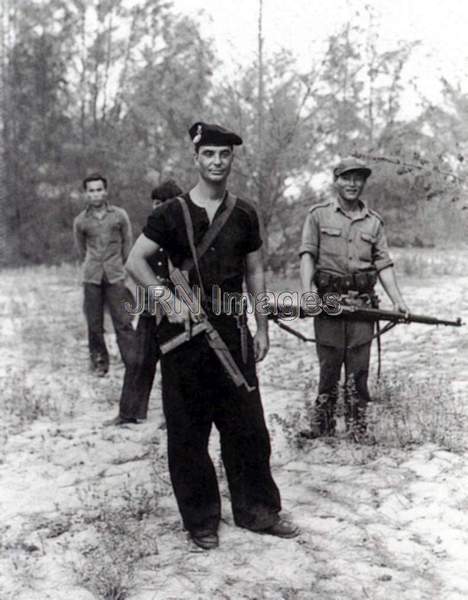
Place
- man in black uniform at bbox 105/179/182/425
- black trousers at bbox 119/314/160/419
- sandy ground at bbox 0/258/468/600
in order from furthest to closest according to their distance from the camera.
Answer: black trousers at bbox 119/314/160/419 → man in black uniform at bbox 105/179/182/425 → sandy ground at bbox 0/258/468/600

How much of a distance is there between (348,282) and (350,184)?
66 centimetres

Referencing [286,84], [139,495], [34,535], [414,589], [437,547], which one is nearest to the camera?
[414,589]

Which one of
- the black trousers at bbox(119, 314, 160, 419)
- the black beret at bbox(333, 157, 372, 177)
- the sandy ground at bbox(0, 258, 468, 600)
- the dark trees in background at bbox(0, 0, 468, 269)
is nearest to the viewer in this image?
the sandy ground at bbox(0, 258, 468, 600)

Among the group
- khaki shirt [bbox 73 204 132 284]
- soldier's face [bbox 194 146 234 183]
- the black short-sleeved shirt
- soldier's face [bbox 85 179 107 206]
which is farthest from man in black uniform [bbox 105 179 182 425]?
Result: soldier's face [bbox 194 146 234 183]

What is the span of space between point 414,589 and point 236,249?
5.91ft

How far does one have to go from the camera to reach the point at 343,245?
469 cm

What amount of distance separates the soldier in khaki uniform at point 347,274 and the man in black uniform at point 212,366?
114 centimetres

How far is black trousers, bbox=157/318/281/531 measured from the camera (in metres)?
3.51

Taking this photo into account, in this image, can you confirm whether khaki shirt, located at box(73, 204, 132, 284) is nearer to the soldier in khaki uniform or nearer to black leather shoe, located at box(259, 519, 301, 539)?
the soldier in khaki uniform

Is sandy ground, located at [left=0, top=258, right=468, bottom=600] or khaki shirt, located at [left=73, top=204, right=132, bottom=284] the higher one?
khaki shirt, located at [left=73, top=204, right=132, bottom=284]

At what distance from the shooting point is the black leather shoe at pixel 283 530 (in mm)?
3625

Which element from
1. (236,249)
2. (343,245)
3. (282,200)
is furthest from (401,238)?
(236,249)

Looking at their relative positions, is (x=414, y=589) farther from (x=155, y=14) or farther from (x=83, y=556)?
(x=155, y=14)

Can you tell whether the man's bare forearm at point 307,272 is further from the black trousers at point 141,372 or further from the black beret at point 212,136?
the black beret at point 212,136
